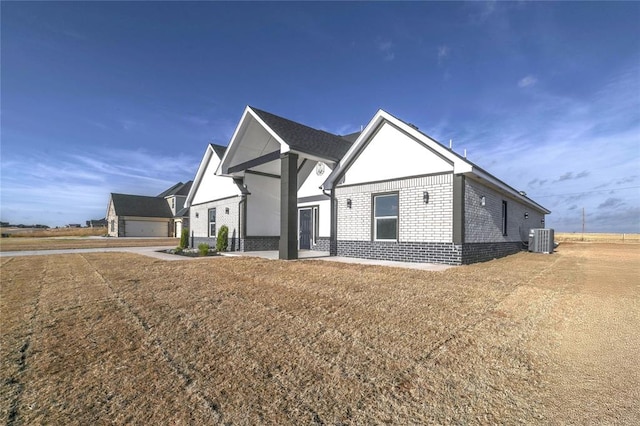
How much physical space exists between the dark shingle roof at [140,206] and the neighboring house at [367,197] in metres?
29.1

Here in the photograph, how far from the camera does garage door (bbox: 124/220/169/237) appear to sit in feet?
126

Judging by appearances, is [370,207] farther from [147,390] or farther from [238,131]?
[147,390]

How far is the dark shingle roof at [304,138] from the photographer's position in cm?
1151

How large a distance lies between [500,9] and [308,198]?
10.1 meters

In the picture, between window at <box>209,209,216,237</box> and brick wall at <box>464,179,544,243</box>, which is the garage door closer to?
window at <box>209,209,216,237</box>

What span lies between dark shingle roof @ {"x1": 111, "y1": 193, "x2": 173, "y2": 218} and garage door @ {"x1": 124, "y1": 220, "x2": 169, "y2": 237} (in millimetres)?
1181

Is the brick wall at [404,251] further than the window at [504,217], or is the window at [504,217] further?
the window at [504,217]

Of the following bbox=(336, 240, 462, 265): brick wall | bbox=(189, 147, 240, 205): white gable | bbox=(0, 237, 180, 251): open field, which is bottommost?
bbox=(0, 237, 180, 251): open field

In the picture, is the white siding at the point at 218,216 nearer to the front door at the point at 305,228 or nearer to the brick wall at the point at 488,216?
the front door at the point at 305,228

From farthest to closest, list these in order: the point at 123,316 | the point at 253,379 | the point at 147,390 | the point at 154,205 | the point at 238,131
→ the point at 154,205 → the point at 238,131 → the point at 123,316 → the point at 253,379 → the point at 147,390

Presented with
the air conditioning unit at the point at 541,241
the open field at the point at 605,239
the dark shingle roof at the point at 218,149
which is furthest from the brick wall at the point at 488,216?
the open field at the point at 605,239

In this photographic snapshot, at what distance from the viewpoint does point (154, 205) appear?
4150cm

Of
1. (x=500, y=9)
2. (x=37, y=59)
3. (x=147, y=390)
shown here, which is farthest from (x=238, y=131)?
(x=147, y=390)

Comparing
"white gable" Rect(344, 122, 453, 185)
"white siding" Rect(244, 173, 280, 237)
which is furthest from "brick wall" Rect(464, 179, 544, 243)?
"white siding" Rect(244, 173, 280, 237)
